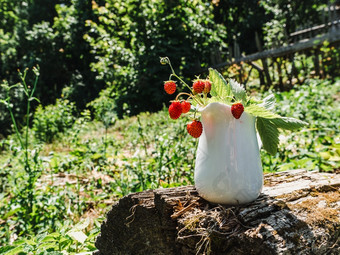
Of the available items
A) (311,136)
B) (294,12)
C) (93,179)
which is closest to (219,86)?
(93,179)

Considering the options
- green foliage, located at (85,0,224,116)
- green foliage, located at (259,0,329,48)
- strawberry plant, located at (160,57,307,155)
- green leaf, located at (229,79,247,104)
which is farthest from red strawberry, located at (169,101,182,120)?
green foliage, located at (259,0,329,48)

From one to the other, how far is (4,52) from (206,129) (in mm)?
11387

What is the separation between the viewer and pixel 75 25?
9.27 m

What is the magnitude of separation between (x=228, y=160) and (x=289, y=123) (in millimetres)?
295

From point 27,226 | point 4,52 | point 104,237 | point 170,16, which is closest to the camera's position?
point 104,237

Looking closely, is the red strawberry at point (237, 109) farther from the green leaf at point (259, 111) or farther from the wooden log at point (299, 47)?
the wooden log at point (299, 47)

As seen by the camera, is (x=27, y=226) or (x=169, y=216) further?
(x=27, y=226)

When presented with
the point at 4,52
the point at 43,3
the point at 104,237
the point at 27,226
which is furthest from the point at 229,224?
the point at 43,3

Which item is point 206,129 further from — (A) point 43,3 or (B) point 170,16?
(A) point 43,3

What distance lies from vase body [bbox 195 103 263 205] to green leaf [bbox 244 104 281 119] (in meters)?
0.03

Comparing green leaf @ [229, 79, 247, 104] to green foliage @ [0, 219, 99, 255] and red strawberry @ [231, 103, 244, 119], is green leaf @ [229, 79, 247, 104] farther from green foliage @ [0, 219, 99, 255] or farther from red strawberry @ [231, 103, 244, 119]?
green foliage @ [0, 219, 99, 255]

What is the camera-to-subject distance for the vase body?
3.93ft

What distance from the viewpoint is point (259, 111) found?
1206 mm

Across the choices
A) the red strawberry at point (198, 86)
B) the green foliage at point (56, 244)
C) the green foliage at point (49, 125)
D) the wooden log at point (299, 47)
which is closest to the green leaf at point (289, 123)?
the red strawberry at point (198, 86)
